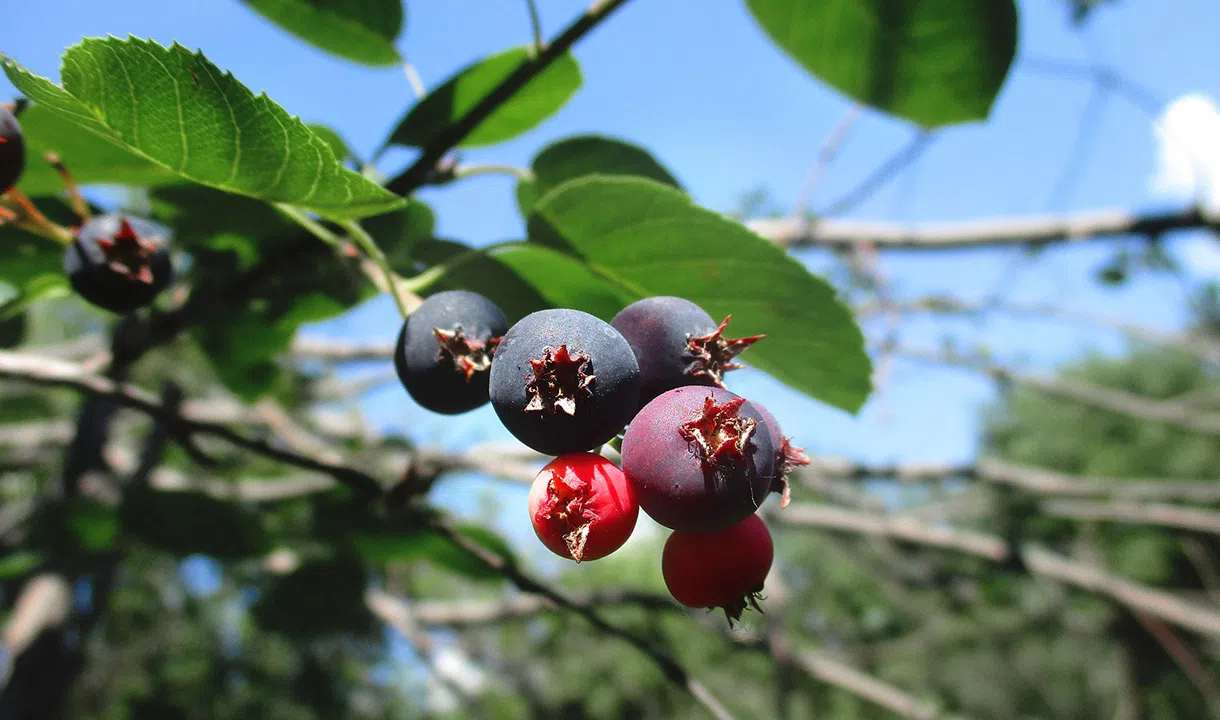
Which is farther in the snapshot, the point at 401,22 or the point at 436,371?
the point at 401,22

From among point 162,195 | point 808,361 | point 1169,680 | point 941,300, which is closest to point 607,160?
point 808,361

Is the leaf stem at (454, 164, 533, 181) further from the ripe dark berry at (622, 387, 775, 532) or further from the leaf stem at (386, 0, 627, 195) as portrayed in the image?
the ripe dark berry at (622, 387, 775, 532)

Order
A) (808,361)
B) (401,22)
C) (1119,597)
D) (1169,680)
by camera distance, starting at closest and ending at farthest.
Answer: (808,361), (401,22), (1119,597), (1169,680)

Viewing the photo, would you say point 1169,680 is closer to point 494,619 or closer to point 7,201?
point 494,619

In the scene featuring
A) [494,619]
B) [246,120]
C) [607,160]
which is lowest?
[494,619]

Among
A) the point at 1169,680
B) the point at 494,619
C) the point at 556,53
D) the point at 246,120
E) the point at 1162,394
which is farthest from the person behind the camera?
the point at 1162,394

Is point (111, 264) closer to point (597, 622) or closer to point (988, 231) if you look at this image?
point (597, 622)

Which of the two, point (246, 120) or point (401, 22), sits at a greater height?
point (401, 22)

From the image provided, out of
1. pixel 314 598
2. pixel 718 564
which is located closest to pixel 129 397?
pixel 718 564
